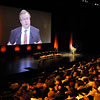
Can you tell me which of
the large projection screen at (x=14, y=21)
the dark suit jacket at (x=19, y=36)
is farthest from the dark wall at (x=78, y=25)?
the dark suit jacket at (x=19, y=36)

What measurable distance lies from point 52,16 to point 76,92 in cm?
861

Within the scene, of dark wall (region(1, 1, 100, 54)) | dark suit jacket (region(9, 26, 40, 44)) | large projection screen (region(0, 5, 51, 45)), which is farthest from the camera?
dark wall (region(1, 1, 100, 54))

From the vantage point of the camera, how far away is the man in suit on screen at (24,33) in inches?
305

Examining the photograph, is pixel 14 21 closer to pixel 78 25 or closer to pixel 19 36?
pixel 19 36

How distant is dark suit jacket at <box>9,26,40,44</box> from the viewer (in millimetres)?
7672

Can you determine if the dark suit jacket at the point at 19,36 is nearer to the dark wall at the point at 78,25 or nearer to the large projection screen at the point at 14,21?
the large projection screen at the point at 14,21

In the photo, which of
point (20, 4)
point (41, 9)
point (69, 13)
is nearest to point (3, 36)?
point (20, 4)

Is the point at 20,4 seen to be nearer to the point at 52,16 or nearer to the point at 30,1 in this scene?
the point at 30,1

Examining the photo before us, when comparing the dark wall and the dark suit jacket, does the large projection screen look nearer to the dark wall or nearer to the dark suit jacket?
the dark suit jacket

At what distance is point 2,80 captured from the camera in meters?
3.99

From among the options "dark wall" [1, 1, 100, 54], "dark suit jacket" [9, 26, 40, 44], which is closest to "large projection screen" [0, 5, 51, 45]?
"dark suit jacket" [9, 26, 40, 44]

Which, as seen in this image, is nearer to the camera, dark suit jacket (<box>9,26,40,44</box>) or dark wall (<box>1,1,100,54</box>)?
dark suit jacket (<box>9,26,40,44</box>)

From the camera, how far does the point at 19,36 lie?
796 centimetres

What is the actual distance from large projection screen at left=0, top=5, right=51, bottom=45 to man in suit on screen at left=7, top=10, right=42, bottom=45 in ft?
0.59
